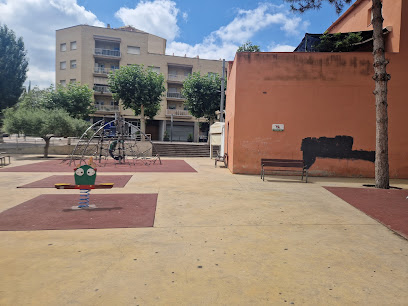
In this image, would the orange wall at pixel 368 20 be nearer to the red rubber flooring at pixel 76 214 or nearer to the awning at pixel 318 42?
the awning at pixel 318 42

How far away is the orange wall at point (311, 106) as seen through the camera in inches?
469

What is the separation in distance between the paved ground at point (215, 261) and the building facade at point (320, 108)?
646 cm

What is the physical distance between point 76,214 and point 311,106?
10480mm

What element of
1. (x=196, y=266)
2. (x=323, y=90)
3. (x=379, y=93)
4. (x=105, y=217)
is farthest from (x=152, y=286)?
(x=323, y=90)

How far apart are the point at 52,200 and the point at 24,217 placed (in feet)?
4.88

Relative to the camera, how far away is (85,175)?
6117 millimetres

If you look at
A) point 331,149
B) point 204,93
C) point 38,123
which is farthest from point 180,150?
point 331,149

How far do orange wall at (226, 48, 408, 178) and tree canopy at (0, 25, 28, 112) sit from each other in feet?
95.7

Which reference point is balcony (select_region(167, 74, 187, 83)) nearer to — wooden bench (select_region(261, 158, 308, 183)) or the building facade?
the building facade

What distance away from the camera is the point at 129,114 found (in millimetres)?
40594

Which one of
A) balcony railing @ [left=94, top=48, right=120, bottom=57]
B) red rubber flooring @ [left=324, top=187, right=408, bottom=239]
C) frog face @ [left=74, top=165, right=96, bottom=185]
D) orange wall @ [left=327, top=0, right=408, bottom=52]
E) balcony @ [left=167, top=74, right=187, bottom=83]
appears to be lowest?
red rubber flooring @ [left=324, top=187, right=408, bottom=239]

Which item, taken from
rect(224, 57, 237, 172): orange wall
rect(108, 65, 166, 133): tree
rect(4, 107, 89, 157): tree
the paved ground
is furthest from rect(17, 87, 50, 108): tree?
the paved ground

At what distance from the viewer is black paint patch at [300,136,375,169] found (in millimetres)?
12117

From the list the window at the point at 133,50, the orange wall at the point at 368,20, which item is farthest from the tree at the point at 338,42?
the window at the point at 133,50
